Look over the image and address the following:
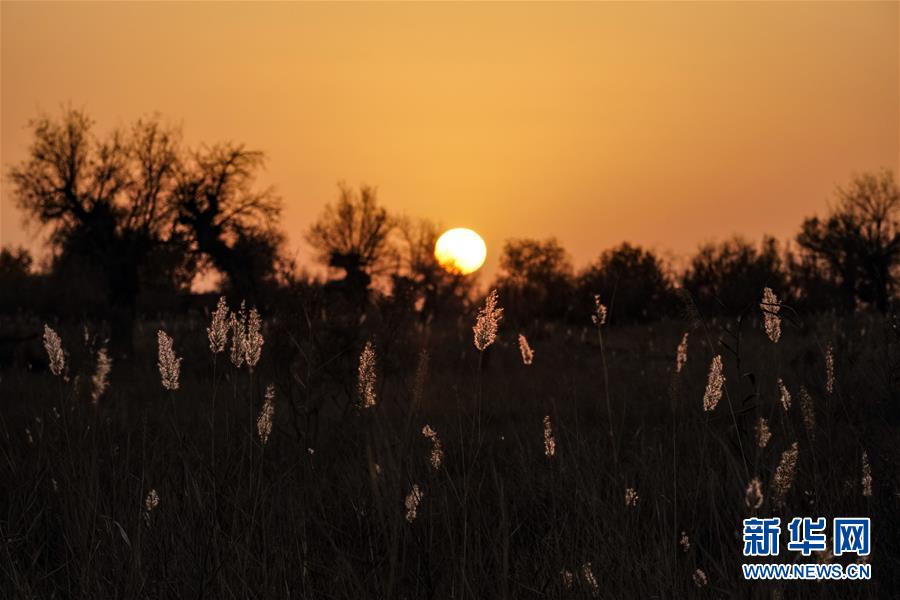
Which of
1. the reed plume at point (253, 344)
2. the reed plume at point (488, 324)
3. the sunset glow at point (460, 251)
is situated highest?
the sunset glow at point (460, 251)

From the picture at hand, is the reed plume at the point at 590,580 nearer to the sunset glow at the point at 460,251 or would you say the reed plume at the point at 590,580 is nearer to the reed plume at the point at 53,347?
the reed plume at the point at 53,347

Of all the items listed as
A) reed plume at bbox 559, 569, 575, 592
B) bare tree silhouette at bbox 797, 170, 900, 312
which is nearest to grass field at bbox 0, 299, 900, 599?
reed plume at bbox 559, 569, 575, 592

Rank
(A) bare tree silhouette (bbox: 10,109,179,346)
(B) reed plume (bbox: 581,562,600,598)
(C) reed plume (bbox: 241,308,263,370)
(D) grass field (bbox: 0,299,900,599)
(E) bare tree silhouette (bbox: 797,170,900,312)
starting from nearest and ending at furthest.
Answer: (B) reed plume (bbox: 581,562,600,598) < (C) reed plume (bbox: 241,308,263,370) < (D) grass field (bbox: 0,299,900,599) < (A) bare tree silhouette (bbox: 10,109,179,346) < (E) bare tree silhouette (bbox: 797,170,900,312)

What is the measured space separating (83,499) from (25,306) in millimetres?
37010

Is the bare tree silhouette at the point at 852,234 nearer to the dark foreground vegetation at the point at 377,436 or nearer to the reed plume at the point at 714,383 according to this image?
the dark foreground vegetation at the point at 377,436

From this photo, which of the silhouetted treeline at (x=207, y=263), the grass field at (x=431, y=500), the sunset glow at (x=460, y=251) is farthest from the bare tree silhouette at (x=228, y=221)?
the sunset glow at (x=460, y=251)

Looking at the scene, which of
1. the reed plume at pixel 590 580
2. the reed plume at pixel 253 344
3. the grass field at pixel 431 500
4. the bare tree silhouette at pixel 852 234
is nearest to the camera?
the reed plume at pixel 590 580

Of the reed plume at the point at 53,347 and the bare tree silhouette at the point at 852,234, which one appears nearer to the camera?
the reed plume at the point at 53,347

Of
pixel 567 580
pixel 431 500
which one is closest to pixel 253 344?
pixel 431 500

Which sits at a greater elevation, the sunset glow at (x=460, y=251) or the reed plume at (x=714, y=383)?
the sunset glow at (x=460, y=251)

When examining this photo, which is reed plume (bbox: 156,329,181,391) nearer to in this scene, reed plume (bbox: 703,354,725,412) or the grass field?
the grass field

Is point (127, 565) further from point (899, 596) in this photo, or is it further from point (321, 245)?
point (321, 245)

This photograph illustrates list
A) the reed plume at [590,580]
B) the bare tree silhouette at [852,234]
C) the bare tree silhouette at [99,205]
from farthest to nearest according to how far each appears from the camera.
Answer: the bare tree silhouette at [852,234] < the bare tree silhouette at [99,205] < the reed plume at [590,580]

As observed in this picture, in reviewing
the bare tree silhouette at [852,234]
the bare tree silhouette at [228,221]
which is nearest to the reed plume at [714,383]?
the bare tree silhouette at [228,221]
